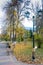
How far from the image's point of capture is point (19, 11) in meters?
34.9

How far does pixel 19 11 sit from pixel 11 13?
1.61m

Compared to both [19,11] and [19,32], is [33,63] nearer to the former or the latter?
[19,11]

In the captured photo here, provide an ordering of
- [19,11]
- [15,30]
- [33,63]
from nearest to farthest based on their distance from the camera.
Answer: [33,63], [19,11], [15,30]

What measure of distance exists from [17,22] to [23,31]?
406cm

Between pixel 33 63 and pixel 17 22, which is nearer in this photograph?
pixel 33 63

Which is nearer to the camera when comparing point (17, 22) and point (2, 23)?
point (17, 22)

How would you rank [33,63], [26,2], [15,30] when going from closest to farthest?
1. [33,63]
2. [26,2]
3. [15,30]

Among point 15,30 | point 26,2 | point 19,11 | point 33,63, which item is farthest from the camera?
point 15,30

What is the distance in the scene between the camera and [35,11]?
33844 mm

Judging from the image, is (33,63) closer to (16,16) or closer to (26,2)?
(26,2)

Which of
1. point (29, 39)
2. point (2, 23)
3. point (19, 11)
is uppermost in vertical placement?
point (19, 11)

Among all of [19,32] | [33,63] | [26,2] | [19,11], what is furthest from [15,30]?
[33,63]

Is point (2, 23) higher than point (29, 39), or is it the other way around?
point (2, 23)

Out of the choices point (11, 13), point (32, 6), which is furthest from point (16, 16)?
point (32, 6)
